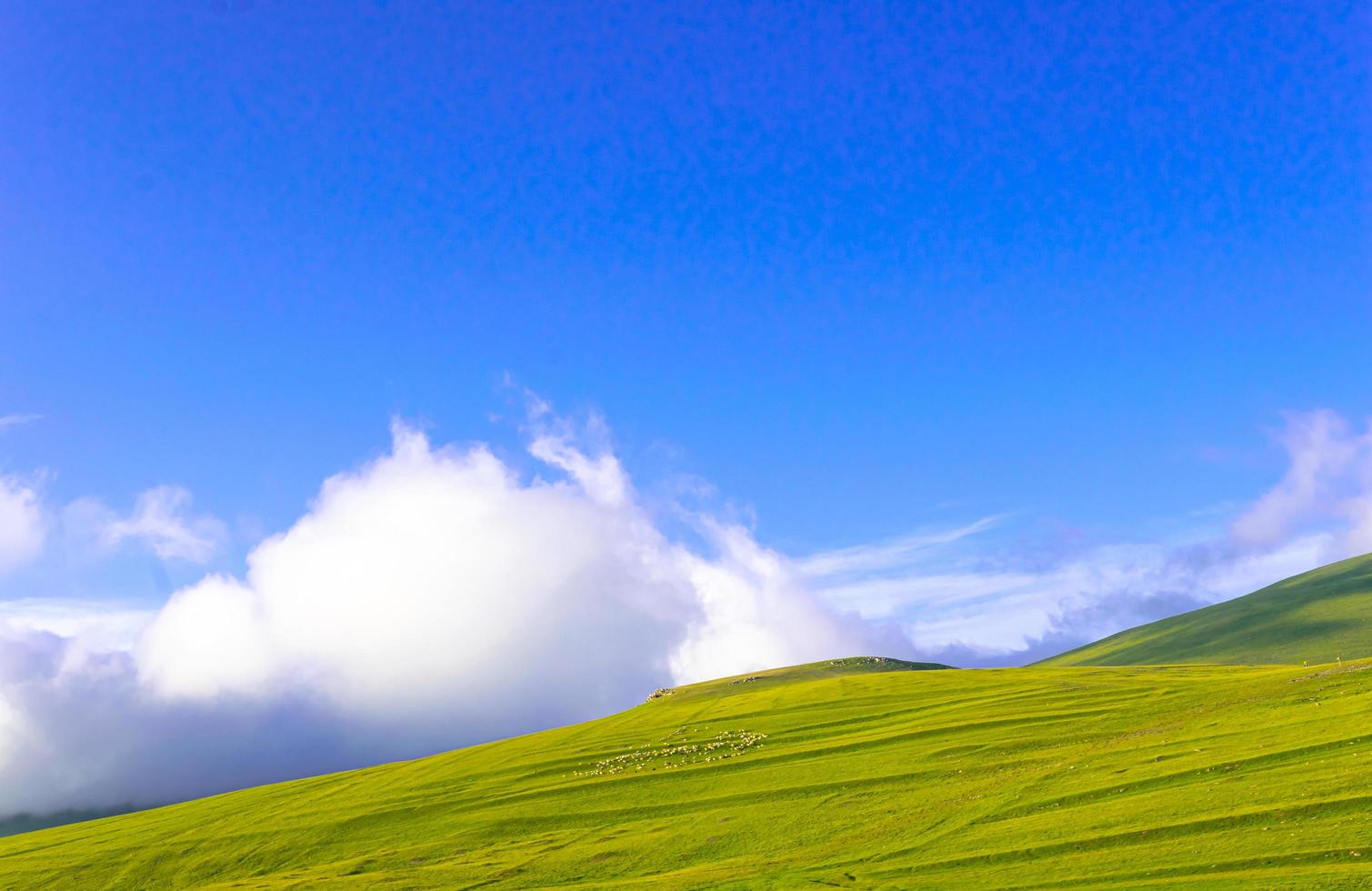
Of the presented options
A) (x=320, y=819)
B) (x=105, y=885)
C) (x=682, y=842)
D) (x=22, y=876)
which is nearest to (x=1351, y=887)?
(x=682, y=842)

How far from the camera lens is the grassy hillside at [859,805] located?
56.6 meters

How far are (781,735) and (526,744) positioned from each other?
4921 cm

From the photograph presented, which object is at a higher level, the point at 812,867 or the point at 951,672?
the point at 951,672

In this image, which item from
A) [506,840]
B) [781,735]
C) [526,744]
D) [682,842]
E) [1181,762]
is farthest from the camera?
[526,744]

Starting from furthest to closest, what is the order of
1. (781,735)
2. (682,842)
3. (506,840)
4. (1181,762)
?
1. (781,735)
2. (506,840)
3. (682,842)
4. (1181,762)

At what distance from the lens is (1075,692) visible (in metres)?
128

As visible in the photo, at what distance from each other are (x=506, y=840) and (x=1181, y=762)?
2608 inches

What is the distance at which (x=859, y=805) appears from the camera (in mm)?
83875

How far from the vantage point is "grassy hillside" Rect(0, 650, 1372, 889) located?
56.6 metres

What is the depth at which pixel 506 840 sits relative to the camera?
9356cm

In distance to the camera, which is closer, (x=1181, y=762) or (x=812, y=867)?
(x=812, y=867)

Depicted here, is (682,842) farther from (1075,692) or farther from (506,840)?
(1075,692)

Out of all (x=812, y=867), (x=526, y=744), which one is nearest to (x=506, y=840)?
(x=812, y=867)

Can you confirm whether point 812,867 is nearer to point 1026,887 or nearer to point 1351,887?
point 1026,887
